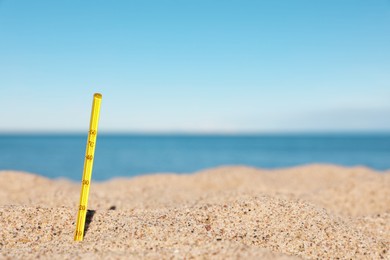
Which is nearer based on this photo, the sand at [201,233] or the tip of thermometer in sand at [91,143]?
the sand at [201,233]

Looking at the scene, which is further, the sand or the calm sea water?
the calm sea water

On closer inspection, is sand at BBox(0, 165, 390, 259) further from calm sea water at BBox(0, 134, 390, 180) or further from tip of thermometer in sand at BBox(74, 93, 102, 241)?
calm sea water at BBox(0, 134, 390, 180)

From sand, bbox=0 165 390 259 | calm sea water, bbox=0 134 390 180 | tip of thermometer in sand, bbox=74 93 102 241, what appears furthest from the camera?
calm sea water, bbox=0 134 390 180

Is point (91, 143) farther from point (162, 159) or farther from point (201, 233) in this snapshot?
point (162, 159)

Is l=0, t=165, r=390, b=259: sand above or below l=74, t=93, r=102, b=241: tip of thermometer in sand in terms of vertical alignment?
below

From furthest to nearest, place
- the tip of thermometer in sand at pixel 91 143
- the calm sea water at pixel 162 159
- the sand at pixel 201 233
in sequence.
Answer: the calm sea water at pixel 162 159 < the tip of thermometer in sand at pixel 91 143 < the sand at pixel 201 233

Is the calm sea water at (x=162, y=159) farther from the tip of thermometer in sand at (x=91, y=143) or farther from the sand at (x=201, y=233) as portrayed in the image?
the tip of thermometer in sand at (x=91, y=143)

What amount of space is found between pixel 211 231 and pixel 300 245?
3.95 ft

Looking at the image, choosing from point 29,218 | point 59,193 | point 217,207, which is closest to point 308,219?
point 217,207

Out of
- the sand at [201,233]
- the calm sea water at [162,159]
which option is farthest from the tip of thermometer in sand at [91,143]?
the calm sea water at [162,159]

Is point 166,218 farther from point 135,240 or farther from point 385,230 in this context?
point 385,230

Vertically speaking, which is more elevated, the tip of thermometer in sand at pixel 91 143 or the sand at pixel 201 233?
the tip of thermometer in sand at pixel 91 143

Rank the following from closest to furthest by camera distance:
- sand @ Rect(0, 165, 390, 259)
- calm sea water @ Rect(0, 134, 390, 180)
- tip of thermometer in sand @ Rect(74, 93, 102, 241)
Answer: sand @ Rect(0, 165, 390, 259), tip of thermometer in sand @ Rect(74, 93, 102, 241), calm sea water @ Rect(0, 134, 390, 180)

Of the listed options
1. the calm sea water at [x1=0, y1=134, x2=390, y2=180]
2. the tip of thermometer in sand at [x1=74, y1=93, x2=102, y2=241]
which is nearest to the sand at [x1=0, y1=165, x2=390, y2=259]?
the tip of thermometer in sand at [x1=74, y1=93, x2=102, y2=241]
